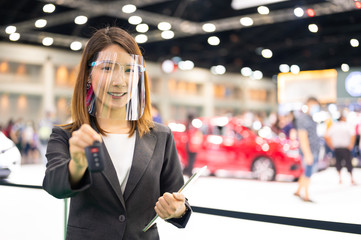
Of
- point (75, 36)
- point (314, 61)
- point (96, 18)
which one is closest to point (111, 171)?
point (96, 18)

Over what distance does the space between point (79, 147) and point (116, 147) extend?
35 cm

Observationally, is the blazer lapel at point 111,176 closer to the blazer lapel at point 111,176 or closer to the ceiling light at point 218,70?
the blazer lapel at point 111,176

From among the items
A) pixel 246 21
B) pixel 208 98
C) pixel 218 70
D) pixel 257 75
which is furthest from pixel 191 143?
pixel 257 75

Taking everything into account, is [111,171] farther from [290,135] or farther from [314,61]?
[314,61]

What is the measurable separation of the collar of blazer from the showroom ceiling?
28.2 ft

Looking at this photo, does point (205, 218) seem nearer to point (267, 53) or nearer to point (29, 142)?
point (29, 142)

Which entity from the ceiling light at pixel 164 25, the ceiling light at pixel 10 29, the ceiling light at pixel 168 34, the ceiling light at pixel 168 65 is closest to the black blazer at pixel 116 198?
the ceiling light at pixel 164 25

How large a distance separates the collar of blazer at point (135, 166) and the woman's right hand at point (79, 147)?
0.18 meters

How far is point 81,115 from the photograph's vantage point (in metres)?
1.33

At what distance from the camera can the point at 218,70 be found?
26875mm

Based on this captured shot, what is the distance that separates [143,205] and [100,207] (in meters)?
0.12

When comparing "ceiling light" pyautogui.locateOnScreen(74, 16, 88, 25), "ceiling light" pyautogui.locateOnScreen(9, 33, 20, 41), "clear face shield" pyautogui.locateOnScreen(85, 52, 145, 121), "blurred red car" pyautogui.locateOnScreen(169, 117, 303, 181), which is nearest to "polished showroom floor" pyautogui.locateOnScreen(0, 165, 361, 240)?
"clear face shield" pyautogui.locateOnScreen(85, 52, 145, 121)

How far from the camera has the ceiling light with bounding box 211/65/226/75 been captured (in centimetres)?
2648

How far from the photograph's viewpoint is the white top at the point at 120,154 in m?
1.33
